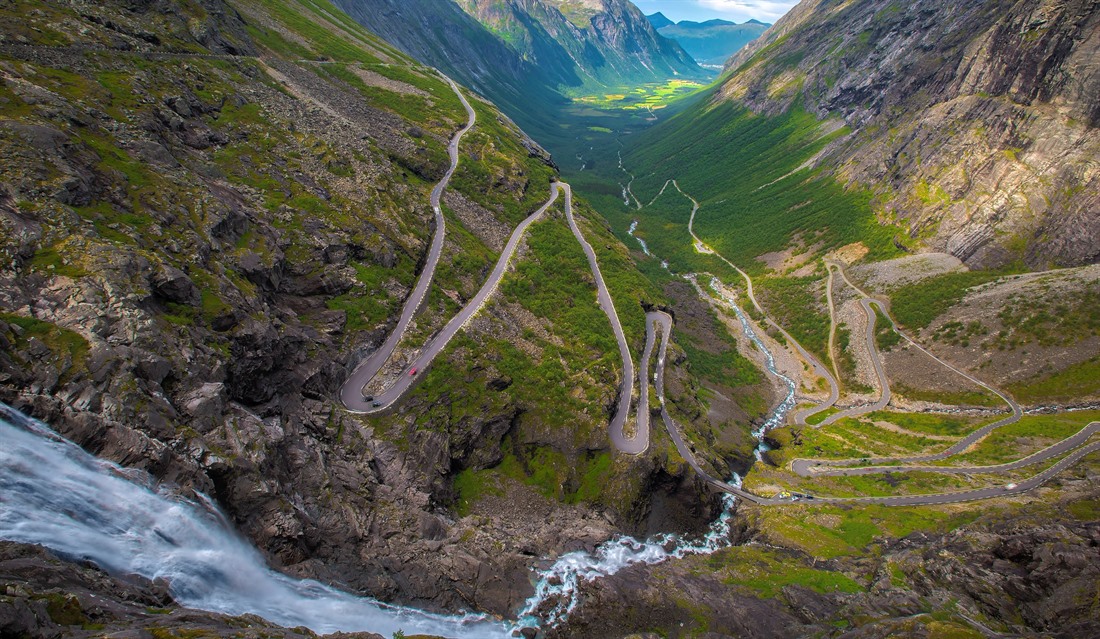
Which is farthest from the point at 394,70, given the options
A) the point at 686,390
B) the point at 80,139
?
the point at 686,390

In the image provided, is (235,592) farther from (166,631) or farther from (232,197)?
(232,197)

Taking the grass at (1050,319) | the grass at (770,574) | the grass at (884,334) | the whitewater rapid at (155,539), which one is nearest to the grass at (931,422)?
the grass at (1050,319)

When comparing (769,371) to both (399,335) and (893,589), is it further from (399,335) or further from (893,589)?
(399,335)

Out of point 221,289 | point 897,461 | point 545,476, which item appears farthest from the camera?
point 897,461

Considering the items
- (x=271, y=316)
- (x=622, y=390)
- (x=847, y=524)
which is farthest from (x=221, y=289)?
(x=847, y=524)

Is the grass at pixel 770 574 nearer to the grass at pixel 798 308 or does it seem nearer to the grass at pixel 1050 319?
the grass at pixel 798 308

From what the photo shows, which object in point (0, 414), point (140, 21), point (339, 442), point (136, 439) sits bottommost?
point (339, 442)
